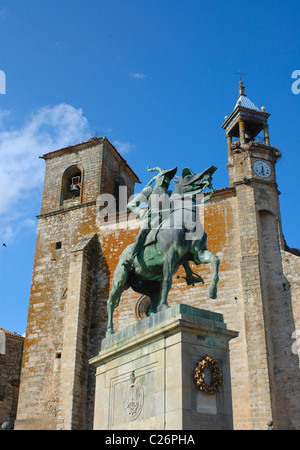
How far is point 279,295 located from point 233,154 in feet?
A: 17.2

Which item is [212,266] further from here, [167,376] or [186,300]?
[186,300]

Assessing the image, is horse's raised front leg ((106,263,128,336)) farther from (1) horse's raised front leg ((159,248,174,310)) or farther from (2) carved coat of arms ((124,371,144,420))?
(2) carved coat of arms ((124,371,144,420))

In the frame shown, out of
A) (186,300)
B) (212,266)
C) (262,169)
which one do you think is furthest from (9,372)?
(212,266)

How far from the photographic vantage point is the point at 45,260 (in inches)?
796

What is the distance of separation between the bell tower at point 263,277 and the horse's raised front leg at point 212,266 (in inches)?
305

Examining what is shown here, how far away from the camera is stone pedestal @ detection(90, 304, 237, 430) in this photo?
237 inches

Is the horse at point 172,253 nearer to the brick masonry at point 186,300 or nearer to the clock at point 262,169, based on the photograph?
the brick masonry at point 186,300

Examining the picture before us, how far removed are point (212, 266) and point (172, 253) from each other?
0.62 m

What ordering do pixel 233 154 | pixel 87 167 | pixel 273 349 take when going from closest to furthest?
pixel 273 349
pixel 233 154
pixel 87 167

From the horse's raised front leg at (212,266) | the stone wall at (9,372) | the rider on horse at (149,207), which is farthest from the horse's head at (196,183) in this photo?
the stone wall at (9,372)

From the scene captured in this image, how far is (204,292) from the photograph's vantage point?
16.5m

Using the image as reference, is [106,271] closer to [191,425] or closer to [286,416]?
[286,416]

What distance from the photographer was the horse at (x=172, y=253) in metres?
7.37
